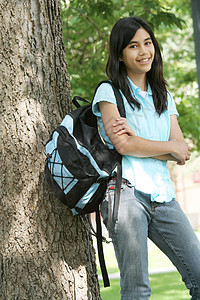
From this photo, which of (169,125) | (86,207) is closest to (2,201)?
(86,207)

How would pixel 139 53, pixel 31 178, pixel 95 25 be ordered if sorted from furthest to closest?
pixel 95 25, pixel 31 178, pixel 139 53

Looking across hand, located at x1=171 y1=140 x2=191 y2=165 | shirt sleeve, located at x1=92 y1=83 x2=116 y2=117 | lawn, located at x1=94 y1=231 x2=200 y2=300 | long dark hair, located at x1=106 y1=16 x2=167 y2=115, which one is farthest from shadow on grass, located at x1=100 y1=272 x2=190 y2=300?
shirt sleeve, located at x1=92 y1=83 x2=116 y2=117

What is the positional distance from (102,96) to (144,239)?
0.81 meters

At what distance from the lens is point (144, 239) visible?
2469 millimetres

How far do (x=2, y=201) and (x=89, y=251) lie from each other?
0.66 metres

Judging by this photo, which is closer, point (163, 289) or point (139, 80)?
point (139, 80)

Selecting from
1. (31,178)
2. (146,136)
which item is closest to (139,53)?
(146,136)

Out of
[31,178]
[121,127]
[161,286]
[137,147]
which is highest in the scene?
[121,127]

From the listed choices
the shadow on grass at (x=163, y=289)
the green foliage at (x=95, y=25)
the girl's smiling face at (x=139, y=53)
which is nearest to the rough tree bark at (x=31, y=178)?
the girl's smiling face at (x=139, y=53)

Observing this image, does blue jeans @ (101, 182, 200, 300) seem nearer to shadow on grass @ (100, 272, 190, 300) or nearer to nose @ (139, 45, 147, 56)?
nose @ (139, 45, 147, 56)

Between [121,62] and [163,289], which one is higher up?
[121,62]

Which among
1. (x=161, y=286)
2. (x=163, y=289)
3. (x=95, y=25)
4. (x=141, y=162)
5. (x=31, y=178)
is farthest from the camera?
(x=161, y=286)

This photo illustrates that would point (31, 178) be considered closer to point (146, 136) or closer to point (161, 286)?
point (146, 136)

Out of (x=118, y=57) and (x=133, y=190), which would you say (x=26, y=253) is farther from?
(x=118, y=57)
